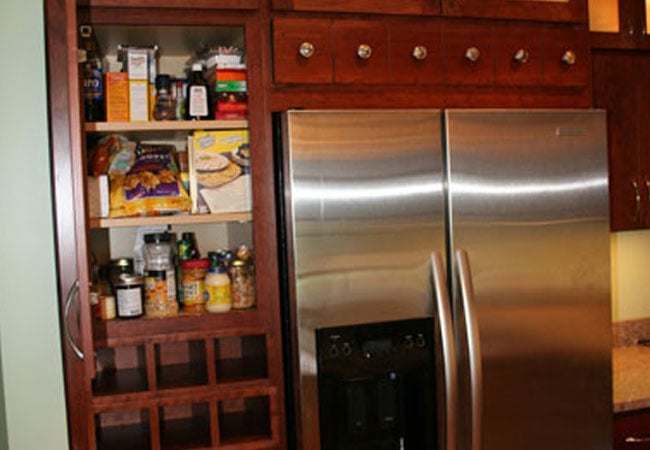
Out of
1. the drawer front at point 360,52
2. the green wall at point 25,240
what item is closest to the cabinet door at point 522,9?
the drawer front at point 360,52

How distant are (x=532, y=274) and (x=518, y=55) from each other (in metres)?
0.63

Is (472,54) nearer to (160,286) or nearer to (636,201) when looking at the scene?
(636,201)

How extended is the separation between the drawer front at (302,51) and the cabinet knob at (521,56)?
55cm

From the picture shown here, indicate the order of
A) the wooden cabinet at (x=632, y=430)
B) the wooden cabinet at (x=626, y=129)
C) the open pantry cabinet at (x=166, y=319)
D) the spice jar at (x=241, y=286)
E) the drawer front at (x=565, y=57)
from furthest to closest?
the wooden cabinet at (x=626, y=129) → the wooden cabinet at (x=632, y=430) → the drawer front at (x=565, y=57) → the spice jar at (x=241, y=286) → the open pantry cabinet at (x=166, y=319)

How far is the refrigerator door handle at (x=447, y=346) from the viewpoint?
1.75m

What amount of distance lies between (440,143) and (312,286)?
0.49 metres

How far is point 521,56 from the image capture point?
195 centimetres

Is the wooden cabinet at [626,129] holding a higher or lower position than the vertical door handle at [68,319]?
higher

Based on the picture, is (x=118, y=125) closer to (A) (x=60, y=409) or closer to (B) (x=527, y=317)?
(A) (x=60, y=409)

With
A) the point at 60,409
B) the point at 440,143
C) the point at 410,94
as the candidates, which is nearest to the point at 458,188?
the point at 440,143

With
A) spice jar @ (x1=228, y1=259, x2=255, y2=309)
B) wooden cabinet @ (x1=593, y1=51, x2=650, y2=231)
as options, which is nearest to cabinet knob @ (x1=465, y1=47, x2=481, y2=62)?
wooden cabinet @ (x1=593, y1=51, x2=650, y2=231)

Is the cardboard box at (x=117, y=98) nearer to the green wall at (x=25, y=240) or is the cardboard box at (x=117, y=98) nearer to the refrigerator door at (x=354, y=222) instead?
the green wall at (x=25, y=240)

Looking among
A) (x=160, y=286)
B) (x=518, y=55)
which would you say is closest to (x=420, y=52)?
(x=518, y=55)

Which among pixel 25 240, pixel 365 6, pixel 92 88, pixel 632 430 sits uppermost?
pixel 365 6
